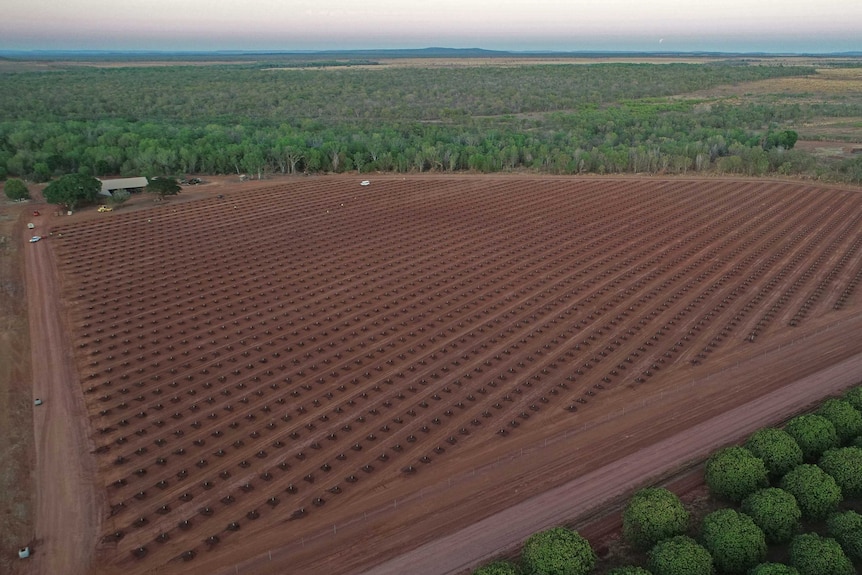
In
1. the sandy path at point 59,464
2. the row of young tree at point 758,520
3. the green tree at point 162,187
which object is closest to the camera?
the row of young tree at point 758,520

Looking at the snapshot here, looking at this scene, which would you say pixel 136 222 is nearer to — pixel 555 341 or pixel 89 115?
pixel 555 341

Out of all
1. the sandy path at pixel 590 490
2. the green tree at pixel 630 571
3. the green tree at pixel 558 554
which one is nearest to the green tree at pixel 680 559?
the green tree at pixel 630 571

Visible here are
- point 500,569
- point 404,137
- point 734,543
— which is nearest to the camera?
point 500,569

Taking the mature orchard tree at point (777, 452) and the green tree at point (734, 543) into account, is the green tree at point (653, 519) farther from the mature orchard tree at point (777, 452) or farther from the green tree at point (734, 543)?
the mature orchard tree at point (777, 452)

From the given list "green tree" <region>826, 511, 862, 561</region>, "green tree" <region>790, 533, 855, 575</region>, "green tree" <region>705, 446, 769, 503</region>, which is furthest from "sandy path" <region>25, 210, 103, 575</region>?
"green tree" <region>826, 511, 862, 561</region>

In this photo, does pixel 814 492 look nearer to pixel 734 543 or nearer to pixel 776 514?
pixel 776 514

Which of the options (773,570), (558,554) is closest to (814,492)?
(773,570)

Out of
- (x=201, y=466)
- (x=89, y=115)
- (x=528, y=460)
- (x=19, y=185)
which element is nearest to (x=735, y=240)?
(x=528, y=460)
